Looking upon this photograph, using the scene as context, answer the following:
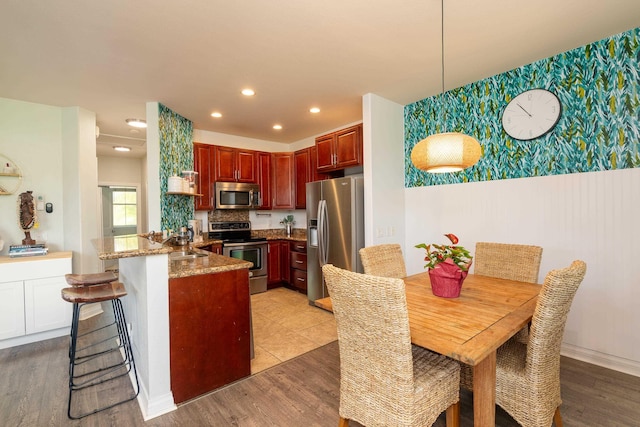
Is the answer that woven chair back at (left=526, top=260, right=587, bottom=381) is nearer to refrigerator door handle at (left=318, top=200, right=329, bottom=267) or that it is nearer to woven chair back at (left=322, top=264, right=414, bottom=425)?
woven chair back at (left=322, top=264, right=414, bottom=425)

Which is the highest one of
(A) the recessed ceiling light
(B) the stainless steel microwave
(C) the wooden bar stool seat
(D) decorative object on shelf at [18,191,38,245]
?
(A) the recessed ceiling light

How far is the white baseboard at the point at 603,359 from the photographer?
2.25 metres

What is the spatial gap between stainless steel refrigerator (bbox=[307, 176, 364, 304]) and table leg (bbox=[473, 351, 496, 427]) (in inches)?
85.3

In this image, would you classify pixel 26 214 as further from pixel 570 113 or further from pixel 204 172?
pixel 570 113

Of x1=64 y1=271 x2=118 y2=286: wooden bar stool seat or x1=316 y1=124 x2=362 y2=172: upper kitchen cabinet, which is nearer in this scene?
x1=64 y1=271 x2=118 y2=286: wooden bar stool seat

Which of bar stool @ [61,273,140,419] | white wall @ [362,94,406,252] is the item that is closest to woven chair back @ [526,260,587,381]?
white wall @ [362,94,406,252]

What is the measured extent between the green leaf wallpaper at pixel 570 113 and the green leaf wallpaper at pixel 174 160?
3270 millimetres

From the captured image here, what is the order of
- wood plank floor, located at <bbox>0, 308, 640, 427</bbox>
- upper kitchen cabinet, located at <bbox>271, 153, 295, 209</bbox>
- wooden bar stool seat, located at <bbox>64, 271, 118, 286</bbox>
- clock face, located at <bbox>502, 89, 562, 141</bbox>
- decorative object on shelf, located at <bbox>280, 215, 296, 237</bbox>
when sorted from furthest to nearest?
decorative object on shelf, located at <bbox>280, 215, 296, 237</bbox> < upper kitchen cabinet, located at <bbox>271, 153, 295, 209</bbox> < clock face, located at <bbox>502, 89, 562, 141</bbox> < wooden bar stool seat, located at <bbox>64, 271, 118, 286</bbox> < wood plank floor, located at <bbox>0, 308, 640, 427</bbox>

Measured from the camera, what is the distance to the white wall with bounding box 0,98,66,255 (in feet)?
10.6

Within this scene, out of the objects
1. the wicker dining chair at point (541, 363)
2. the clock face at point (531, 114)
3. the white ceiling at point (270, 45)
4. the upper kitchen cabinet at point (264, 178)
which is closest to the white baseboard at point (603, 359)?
the wicker dining chair at point (541, 363)

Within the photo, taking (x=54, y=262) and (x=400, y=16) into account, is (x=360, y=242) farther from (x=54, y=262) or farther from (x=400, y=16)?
(x=54, y=262)

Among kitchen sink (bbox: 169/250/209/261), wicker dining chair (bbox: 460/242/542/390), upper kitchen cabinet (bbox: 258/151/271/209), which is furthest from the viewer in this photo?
upper kitchen cabinet (bbox: 258/151/271/209)

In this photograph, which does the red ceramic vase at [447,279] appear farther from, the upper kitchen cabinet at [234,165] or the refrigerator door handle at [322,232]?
the upper kitchen cabinet at [234,165]

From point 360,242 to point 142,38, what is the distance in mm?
2792
